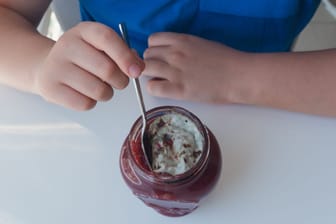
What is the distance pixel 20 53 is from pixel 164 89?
0.51 ft

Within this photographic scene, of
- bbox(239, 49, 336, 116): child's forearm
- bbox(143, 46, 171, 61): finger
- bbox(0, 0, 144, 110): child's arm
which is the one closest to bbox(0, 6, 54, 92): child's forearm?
bbox(0, 0, 144, 110): child's arm

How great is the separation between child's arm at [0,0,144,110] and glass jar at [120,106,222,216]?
57 mm

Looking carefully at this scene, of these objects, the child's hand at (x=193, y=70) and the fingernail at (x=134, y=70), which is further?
the child's hand at (x=193, y=70)

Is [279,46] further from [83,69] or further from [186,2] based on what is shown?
[83,69]

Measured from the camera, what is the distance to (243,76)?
23.8 inches

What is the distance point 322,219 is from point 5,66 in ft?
1.12

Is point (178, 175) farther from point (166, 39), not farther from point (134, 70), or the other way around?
point (166, 39)

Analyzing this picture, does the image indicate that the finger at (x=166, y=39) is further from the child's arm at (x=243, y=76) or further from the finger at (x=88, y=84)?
the finger at (x=88, y=84)

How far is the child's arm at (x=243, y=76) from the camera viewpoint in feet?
1.94

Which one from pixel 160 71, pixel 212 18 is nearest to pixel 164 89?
pixel 160 71

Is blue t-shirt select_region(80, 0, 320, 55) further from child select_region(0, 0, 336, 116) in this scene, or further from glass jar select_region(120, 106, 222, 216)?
glass jar select_region(120, 106, 222, 216)

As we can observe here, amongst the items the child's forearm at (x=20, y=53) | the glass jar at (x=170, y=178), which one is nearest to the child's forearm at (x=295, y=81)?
the glass jar at (x=170, y=178)

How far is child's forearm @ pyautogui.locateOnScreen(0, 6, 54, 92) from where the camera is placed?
0.61 m

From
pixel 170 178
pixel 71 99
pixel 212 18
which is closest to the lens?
pixel 170 178
